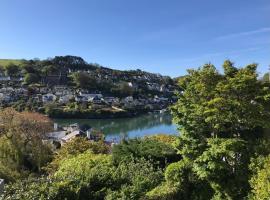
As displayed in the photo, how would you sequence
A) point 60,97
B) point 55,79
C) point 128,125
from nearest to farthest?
point 128,125 < point 60,97 < point 55,79

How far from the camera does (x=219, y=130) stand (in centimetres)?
1241

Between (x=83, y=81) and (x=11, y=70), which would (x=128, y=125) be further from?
(x=11, y=70)

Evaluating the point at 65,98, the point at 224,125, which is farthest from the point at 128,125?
the point at 224,125

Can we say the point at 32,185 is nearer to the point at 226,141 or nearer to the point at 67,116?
the point at 226,141

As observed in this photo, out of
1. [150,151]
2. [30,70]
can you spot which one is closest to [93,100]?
[30,70]

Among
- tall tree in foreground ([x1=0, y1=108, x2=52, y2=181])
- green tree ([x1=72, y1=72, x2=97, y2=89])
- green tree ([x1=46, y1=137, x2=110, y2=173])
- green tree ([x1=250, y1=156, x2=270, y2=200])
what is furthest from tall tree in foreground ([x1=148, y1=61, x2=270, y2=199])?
green tree ([x1=72, y1=72, x2=97, y2=89])

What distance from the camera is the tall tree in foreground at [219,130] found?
11.7 metres

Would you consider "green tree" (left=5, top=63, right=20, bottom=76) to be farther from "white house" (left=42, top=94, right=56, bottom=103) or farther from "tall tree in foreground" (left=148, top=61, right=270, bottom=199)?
"tall tree in foreground" (left=148, top=61, right=270, bottom=199)

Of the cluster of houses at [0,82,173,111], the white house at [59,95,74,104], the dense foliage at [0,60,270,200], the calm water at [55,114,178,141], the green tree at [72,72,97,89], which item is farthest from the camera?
the green tree at [72,72,97,89]

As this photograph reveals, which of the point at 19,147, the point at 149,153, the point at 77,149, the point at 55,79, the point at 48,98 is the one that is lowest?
the point at 19,147

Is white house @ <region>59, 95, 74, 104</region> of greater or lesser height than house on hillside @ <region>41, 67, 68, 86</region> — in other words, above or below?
below

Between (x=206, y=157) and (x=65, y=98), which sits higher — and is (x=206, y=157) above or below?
above

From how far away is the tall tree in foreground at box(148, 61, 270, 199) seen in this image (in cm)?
1171

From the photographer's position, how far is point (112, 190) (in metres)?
12.1
